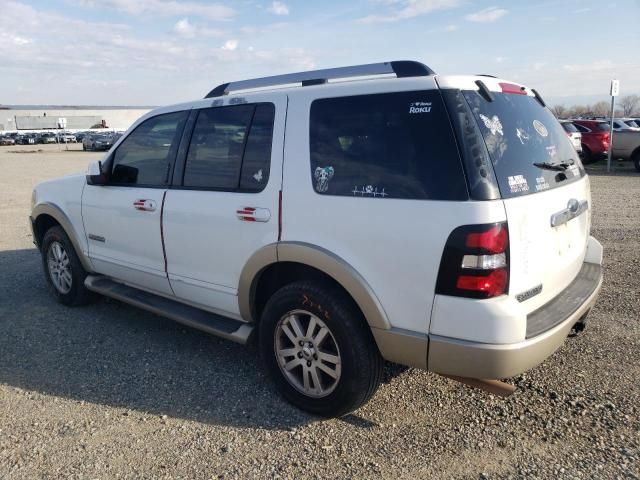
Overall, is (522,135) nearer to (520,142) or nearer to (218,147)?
(520,142)

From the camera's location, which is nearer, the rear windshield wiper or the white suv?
the white suv

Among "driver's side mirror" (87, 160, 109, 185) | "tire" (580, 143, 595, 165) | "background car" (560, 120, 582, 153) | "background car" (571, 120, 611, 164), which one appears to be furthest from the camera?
"tire" (580, 143, 595, 165)

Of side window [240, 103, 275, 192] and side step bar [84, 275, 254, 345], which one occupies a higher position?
side window [240, 103, 275, 192]

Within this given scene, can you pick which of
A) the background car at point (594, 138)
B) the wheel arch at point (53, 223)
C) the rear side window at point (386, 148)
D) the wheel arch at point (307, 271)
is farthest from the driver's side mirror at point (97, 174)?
the background car at point (594, 138)

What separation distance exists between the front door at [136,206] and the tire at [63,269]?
16.4 inches

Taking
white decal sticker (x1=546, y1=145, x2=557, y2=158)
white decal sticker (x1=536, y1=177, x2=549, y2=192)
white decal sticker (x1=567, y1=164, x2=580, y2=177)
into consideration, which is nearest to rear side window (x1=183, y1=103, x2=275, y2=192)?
white decal sticker (x1=536, y1=177, x2=549, y2=192)

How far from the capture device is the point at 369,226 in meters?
2.77

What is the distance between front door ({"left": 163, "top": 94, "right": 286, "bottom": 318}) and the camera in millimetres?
3279

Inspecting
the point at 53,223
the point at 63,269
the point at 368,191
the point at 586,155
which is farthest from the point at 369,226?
the point at 586,155

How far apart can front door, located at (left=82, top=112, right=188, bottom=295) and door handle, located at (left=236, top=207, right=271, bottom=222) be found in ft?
2.96

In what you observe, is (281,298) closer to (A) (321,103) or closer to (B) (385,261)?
(B) (385,261)

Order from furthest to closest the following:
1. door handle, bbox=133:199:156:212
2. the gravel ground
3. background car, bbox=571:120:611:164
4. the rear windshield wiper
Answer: background car, bbox=571:120:611:164
door handle, bbox=133:199:156:212
the rear windshield wiper
the gravel ground

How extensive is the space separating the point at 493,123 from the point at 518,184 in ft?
1.13

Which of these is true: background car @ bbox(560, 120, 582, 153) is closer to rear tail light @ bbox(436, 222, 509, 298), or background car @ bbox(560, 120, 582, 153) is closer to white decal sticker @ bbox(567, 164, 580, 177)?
white decal sticker @ bbox(567, 164, 580, 177)
